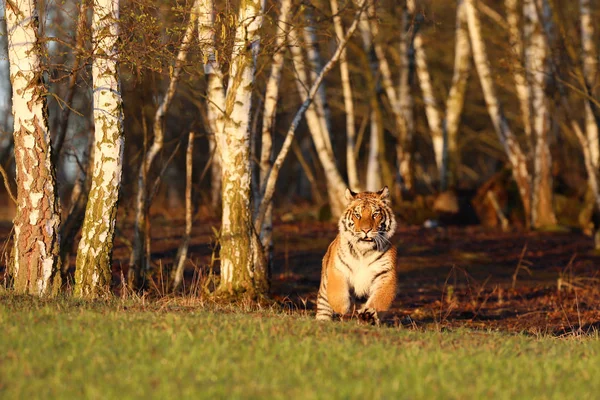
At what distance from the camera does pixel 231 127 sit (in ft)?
48.5

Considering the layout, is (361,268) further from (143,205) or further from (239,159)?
(143,205)

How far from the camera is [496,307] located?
17.7m

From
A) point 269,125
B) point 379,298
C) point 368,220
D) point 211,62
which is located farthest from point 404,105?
point 379,298

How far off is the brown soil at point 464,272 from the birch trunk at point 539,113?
1561mm

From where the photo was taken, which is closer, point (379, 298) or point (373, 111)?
point (379, 298)

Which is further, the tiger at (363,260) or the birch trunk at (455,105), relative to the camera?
the birch trunk at (455,105)

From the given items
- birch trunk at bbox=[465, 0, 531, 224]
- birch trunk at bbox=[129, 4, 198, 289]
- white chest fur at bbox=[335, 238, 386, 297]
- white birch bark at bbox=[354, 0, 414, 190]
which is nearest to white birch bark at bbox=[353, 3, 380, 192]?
white birch bark at bbox=[354, 0, 414, 190]

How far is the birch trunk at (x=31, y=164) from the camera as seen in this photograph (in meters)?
12.6

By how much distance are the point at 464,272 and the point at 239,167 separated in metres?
4.30

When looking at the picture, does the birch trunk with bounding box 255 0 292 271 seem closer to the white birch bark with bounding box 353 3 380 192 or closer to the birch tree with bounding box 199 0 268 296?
the birch tree with bounding box 199 0 268 296

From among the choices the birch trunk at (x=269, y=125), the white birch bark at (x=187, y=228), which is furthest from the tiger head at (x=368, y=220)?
the birch trunk at (x=269, y=125)

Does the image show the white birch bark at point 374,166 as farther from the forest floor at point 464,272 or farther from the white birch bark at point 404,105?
the forest floor at point 464,272

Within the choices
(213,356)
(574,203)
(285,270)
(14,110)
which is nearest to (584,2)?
(574,203)

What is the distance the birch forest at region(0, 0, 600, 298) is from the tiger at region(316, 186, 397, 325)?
276 centimetres
